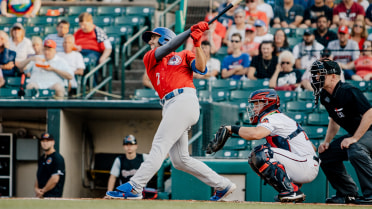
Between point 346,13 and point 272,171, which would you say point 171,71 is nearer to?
point 272,171

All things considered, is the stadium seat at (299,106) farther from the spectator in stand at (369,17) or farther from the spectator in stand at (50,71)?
the spectator in stand at (50,71)

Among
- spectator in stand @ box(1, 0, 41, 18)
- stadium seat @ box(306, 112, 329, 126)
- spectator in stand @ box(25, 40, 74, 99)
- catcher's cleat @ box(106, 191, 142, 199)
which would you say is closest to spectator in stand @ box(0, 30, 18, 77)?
spectator in stand @ box(25, 40, 74, 99)

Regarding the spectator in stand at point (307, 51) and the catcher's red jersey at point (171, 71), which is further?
the spectator in stand at point (307, 51)

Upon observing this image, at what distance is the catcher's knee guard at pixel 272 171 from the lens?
226 inches

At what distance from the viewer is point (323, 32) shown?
10.8m

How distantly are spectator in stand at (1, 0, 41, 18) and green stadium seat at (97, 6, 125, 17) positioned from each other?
50.3 inches

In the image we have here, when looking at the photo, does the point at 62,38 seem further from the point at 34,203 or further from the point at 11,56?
the point at 34,203

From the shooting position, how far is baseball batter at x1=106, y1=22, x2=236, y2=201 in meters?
5.83

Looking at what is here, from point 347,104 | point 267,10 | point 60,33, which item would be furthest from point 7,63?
point 347,104

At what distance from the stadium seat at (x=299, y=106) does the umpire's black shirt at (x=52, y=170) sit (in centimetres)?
334

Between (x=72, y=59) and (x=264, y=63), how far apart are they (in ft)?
9.84

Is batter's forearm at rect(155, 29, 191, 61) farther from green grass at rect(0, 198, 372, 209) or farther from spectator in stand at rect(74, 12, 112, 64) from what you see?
spectator in stand at rect(74, 12, 112, 64)

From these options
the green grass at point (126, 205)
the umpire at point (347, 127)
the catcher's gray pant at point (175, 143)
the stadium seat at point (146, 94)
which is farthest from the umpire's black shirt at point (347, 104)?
the stadium seat at point (146, 94)

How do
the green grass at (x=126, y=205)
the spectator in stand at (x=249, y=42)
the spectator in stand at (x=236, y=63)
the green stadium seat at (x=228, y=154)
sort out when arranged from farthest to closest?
1. the spectator in stand at (x=249, y=42)
2. the spectator in stand at (x=236, y=63)
3. the green stadium seat at (x=228, y=154)
4. the green grass at (x=126, y=205)
